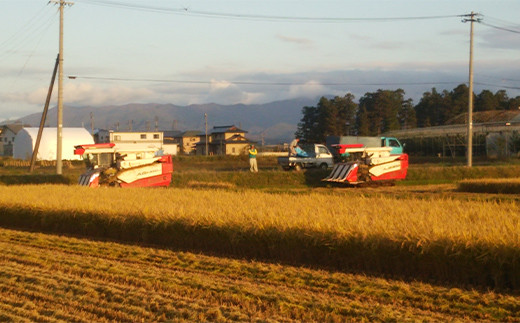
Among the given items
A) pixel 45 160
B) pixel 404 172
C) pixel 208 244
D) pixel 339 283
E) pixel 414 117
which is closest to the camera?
pixel 339 283

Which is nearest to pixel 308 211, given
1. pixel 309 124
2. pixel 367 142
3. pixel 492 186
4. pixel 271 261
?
pixel 271 261

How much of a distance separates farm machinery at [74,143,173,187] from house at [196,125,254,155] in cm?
6518

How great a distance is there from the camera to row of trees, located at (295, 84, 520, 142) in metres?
77.4

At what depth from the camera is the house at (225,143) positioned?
95.0 metres

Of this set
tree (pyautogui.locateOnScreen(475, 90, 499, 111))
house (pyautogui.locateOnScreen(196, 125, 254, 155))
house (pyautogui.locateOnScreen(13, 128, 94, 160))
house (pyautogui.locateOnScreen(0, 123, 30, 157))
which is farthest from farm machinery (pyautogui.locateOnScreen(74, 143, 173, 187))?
house (pyautogui.locateOnScreen(0, 123, 30, 157))

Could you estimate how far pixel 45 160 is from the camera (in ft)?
211

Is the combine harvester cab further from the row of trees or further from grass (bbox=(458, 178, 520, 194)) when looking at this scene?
the row of trees

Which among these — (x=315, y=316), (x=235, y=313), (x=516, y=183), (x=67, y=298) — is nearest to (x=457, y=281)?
(x=315, y=316)

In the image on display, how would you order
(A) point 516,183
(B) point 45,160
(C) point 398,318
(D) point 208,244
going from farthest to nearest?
(B) point 45,160
(A) point 516,183
(D) point 208,244
(C) point 398,318

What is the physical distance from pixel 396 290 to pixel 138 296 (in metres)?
3.59

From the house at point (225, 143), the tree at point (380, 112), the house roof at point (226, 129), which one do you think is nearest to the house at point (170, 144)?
the house at point (225, 143)

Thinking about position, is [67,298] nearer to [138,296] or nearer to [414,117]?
[138,296]

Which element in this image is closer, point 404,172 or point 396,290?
point 396,290

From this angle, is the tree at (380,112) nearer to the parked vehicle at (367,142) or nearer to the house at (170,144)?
the house at (170,144)
